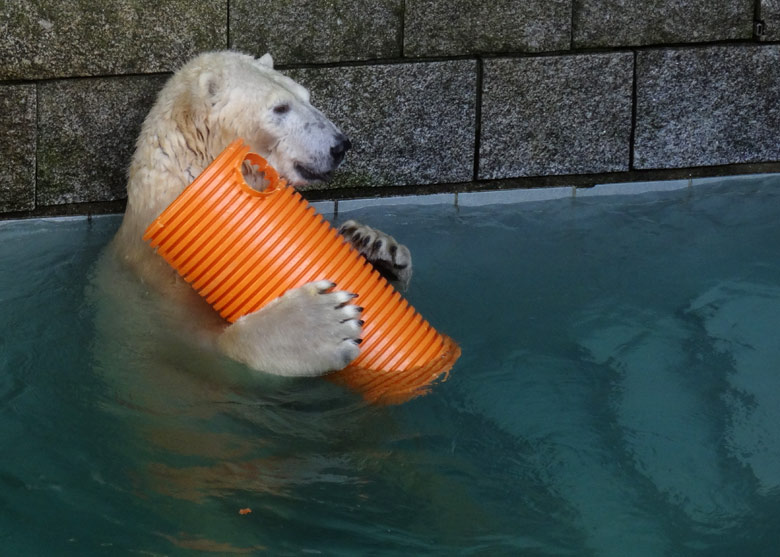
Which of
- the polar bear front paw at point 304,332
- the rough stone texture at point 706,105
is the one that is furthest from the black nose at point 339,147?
the rough stone texture at point 706,105

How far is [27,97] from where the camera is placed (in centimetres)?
562

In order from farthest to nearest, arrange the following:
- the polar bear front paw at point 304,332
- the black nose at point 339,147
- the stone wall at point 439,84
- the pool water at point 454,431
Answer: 1. the stone wall at point 439,84
2. the black nose at point 339,147
3. the polar bear front paw at point 304,332
4. the pool water at point 454,431

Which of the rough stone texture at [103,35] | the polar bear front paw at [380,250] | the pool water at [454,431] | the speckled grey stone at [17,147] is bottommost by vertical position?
the pool water at [454,431]

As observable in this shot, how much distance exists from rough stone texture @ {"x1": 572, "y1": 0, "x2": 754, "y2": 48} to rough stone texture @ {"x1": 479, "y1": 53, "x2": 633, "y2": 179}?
12 centimetres

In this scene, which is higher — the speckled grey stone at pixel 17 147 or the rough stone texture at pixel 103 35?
the rough stone texture at pixel 103 35

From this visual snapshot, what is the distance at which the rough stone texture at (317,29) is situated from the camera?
589 cm

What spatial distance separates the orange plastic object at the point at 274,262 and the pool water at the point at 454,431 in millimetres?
140

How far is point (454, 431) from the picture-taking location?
404cm

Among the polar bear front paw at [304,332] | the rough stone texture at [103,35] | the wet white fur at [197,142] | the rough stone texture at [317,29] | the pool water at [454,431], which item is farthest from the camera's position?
the rough stone texture at [317,29]

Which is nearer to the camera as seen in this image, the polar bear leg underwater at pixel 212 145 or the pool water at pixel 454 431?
the pool water at pixel 454 431

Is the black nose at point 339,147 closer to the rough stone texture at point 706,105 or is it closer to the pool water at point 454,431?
the pool water at point 454,431

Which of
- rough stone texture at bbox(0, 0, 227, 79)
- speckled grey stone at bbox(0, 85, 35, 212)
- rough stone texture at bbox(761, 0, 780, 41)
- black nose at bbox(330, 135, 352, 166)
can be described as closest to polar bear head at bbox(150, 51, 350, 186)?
black nose at bbox(330, 135, 352, 166)

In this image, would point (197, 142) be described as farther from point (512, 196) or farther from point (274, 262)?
point (512, 196)

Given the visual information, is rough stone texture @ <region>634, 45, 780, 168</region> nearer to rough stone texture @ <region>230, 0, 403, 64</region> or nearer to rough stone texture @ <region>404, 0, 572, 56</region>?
rough stone texture @ <region>404, 0, 572, 56</region>
